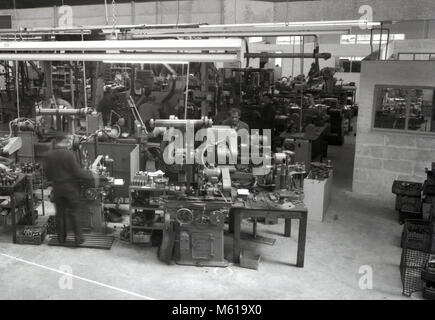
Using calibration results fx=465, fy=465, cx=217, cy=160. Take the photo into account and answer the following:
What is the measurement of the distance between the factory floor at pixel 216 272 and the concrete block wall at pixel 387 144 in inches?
55.7

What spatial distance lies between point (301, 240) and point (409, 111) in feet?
10.5

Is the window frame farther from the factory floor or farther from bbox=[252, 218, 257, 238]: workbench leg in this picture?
bbox=[252, 218, 257, 238]: workbench leg

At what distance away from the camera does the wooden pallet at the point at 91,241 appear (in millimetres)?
5184

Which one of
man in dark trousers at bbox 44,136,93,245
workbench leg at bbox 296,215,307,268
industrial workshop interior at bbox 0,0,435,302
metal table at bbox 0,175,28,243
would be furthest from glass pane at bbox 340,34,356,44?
metal table at bbox 0,175,28,243

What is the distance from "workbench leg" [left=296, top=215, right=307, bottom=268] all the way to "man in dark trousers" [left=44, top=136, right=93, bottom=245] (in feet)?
7.67

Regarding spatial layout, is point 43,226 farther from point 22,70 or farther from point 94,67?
point 22,70

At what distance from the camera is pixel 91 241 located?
527 cm

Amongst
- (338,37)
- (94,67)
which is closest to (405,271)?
(94,67)

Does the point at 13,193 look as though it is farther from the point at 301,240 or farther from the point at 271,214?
the point at 301,240

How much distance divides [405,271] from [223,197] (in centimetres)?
191

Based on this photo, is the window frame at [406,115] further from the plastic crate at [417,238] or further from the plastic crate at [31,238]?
the plastic crate at [31,238]

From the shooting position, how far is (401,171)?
274 inches

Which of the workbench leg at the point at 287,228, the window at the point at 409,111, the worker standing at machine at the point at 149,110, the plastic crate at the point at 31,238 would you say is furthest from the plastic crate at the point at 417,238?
the worker standing at machine at the point at 149,110

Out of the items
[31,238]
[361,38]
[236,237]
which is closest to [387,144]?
[236,237]
